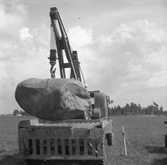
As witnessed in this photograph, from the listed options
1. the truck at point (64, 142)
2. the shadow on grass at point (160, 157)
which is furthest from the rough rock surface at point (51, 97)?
the shadow on grass at point (160, 157)

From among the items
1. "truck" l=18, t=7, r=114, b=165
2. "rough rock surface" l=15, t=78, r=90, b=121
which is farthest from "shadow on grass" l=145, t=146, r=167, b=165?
"rough rock surface" l=15, t=78, r=90, b=121

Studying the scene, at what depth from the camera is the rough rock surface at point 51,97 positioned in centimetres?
758

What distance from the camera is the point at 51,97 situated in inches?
299

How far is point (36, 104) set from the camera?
7797 millimetres

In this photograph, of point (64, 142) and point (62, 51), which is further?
point (62, 51)

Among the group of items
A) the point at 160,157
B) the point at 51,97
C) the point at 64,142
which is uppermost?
the point at 51,97

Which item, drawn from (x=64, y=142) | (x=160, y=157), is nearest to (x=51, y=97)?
(x=64, y=142)

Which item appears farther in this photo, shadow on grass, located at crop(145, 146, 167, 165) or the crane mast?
the crane mast

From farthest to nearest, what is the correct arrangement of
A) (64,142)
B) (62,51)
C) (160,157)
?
(62,51), (160,157), (64,142)

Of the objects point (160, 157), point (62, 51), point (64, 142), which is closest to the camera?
point (64, 142)

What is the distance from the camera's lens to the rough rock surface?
24.9 ft

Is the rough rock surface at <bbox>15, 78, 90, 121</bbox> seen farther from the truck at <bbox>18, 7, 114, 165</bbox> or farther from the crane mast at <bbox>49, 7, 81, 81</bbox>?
the crane mast at <bbox>49, 7, 81, 81</bbox>

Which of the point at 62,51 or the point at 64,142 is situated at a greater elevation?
the point at 62,51

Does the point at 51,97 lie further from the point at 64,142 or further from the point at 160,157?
the point at 160,157
